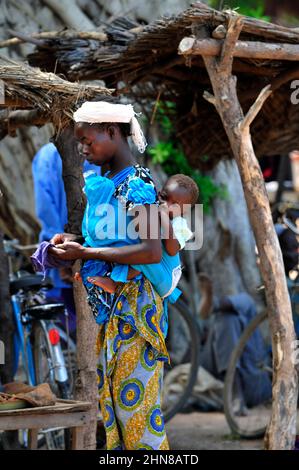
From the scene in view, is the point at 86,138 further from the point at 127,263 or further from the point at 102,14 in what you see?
the point at 102,14

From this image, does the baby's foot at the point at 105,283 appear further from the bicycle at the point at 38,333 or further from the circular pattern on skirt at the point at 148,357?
the bicycle at the point at 38,333

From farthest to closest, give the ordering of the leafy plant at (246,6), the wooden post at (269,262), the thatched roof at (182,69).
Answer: the leafy plant at (246,6), the thatched roof at (182,69), the wooden post at (269,262)

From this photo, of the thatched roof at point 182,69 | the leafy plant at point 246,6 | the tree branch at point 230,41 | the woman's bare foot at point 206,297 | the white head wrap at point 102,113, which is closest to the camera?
the white head wrap at point 102,113

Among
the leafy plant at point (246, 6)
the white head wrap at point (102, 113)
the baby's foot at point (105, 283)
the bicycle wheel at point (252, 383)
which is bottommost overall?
the bicycle wheel at point (252, 383)

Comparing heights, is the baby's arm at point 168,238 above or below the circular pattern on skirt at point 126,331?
above

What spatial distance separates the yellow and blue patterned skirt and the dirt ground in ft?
8.44

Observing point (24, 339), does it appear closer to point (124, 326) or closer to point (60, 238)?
point (60, 238)

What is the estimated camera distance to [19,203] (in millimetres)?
7668

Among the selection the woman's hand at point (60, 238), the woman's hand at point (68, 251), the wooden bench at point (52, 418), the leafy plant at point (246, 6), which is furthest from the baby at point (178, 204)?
the leafy plant at point (246, 6)

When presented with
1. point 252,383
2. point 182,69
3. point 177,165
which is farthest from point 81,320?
point 177,165

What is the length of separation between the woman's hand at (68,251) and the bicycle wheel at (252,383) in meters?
3.09

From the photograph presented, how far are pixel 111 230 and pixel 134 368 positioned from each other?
55 centimetres

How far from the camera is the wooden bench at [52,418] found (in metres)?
3.72

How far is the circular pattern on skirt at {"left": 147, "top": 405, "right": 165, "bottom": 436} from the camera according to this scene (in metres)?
3.44
